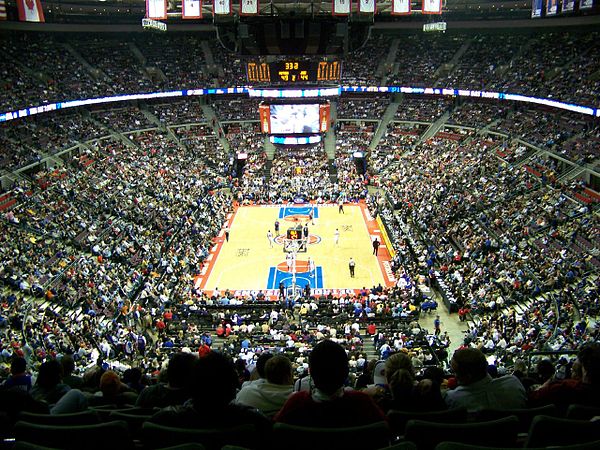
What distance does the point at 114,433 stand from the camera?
11.5ft

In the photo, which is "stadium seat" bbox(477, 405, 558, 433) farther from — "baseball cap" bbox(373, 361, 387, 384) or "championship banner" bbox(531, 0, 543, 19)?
"championship banner" bbox(531, 0, 543, 19)

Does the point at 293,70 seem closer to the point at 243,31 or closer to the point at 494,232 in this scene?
the point at 243,31

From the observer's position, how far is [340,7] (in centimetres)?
2438

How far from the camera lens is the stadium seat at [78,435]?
3480 millimetres

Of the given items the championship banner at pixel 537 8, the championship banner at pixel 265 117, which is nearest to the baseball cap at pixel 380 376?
the championship banner at pixel 537 8

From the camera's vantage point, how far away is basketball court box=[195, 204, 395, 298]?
2861cm

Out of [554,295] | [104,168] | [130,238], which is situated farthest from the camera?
[104,168]

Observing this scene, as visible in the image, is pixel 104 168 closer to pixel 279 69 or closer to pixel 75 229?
pixel 75 229

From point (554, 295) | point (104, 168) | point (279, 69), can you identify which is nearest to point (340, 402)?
point (554, 295)

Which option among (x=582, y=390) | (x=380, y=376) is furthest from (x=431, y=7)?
(x=582, y=390)

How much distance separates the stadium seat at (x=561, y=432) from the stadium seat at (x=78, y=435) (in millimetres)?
2514

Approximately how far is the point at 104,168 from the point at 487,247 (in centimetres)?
2489

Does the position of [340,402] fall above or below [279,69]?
below

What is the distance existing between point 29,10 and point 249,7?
43.8 ft
